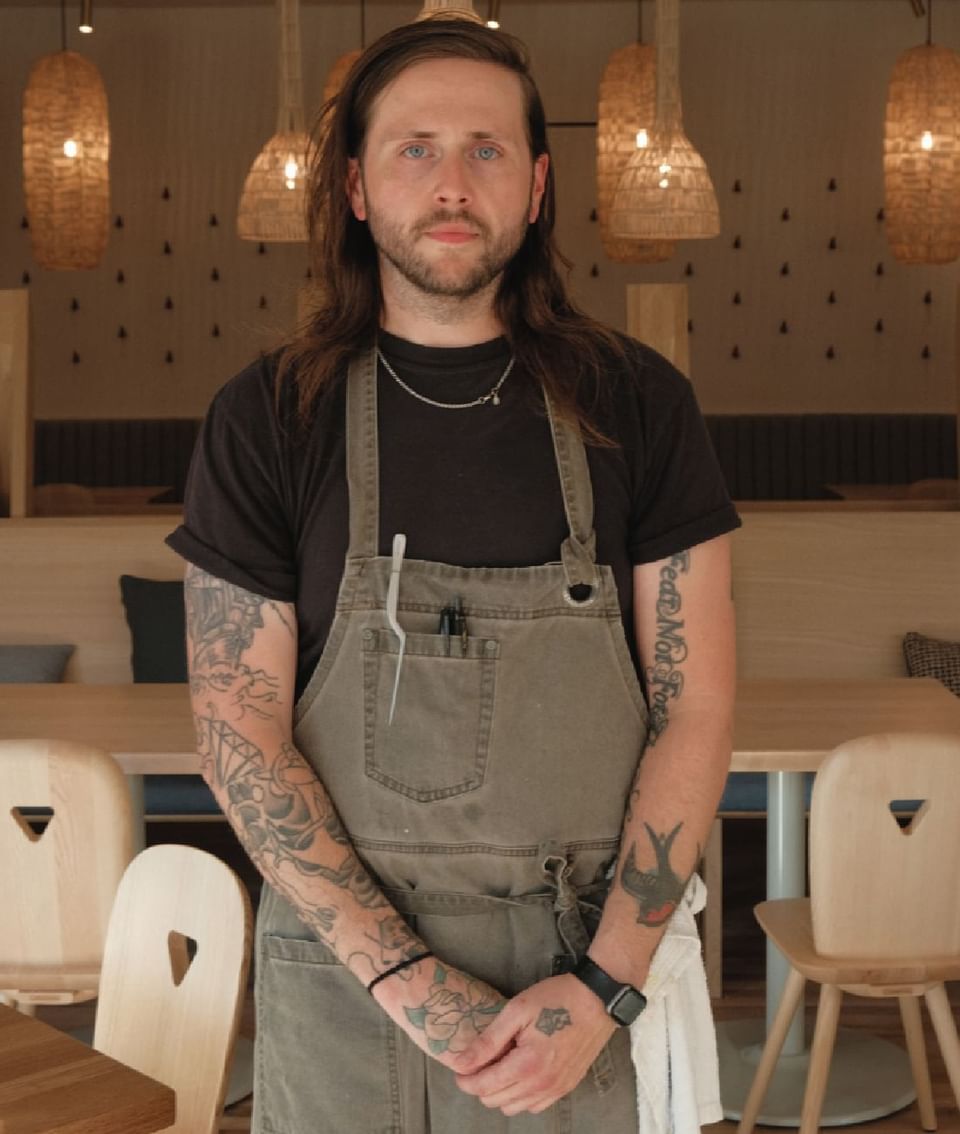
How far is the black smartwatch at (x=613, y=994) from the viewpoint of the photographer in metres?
1.56

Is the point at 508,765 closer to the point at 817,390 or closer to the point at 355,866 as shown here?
the point at 355,866

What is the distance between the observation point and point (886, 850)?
2.68 metres

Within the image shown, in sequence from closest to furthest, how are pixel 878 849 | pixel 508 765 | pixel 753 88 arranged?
pixel 508 765 < pixel 878 849 < pixel 753 88

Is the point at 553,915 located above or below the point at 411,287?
below

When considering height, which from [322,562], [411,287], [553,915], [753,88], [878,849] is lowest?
[878,849]

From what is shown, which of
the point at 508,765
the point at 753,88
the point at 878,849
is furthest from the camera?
the point at 753,88

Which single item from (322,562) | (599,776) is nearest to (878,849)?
(599,776)

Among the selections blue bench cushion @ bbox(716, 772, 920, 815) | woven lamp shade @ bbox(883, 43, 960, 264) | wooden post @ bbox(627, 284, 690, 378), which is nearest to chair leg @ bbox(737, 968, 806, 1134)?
blue bench cushion @ bbox(716, 772, 920, 815)

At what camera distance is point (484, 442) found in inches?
64.7

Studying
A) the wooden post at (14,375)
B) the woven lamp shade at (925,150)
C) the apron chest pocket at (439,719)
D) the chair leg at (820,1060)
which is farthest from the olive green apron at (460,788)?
the woven lamp shade at (925,150)

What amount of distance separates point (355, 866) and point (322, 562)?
10.8 inches

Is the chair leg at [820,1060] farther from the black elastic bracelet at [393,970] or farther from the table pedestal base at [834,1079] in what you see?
the black elastic bracelet at [393,970]

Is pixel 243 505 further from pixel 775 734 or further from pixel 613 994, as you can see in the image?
pixel 775 734

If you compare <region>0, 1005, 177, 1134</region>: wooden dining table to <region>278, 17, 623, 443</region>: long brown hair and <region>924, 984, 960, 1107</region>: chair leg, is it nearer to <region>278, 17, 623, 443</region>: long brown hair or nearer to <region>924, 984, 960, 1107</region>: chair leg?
<region>278, 17, 623, 443</region>: long brown hair
